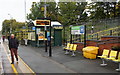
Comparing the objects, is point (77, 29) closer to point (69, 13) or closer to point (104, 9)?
point (104, 9)

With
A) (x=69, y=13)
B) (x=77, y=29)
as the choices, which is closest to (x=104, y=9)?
(x=77, y=29)

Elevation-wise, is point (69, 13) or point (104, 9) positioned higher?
point (69, 13)

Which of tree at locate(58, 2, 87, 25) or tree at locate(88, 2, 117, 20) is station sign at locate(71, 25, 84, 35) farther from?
tree at locate(58, 2, 87, 25)

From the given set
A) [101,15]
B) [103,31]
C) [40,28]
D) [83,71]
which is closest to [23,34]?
[40,28]

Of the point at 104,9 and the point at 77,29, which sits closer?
the point at 77,29

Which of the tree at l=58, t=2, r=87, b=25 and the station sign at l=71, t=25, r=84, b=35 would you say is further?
the tree at l=58, t=2, r=87, b=25

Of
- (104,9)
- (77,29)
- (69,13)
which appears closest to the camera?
(77,29)

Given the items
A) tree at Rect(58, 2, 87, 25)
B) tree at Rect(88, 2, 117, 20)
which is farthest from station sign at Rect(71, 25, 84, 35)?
tree at Rect(58, 2, 87, 25)

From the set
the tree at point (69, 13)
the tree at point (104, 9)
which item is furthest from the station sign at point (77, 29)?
the tree at point (69, 13)

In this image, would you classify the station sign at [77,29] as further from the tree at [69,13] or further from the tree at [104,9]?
the tree at [69,13]

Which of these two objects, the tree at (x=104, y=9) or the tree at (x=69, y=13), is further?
the tree at (x=69, y=13)

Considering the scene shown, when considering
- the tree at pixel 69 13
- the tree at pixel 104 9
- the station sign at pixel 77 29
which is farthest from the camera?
the tree at pixel 69 13

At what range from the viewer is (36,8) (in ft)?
152

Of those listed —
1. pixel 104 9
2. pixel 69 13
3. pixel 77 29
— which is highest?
pixel 69 13
